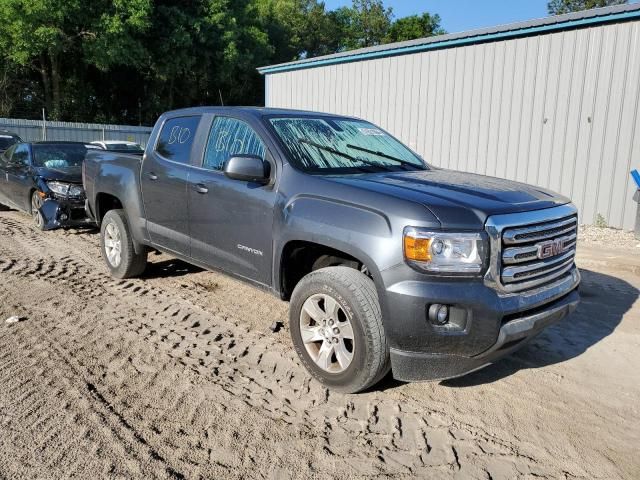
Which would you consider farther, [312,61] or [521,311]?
[312,61]

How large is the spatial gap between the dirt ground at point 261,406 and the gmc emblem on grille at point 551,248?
92 cm

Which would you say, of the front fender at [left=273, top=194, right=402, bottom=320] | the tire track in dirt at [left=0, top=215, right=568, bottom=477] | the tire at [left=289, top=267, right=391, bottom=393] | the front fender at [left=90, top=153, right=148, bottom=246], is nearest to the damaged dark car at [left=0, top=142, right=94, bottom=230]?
the front fender at [left=90, top=153, right=148, bottom=246]

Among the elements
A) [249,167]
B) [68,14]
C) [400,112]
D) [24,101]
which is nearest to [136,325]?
[249,167]

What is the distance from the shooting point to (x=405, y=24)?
45.4 metres

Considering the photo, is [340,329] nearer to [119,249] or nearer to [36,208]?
[119,249]

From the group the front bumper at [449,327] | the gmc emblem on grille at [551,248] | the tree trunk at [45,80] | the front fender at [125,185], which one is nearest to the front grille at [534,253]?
the gmc emblem on grille at [551,248]

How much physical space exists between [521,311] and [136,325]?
3.11 metres

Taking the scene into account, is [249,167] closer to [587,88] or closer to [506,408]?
[506,408]

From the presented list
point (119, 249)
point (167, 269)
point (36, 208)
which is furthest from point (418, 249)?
point (36, 208)

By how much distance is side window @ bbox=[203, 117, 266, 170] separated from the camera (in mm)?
4195

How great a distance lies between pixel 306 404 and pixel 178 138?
286 centimetres

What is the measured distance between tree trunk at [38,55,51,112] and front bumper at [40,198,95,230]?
25111 millimetres

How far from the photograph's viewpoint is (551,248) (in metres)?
3.41

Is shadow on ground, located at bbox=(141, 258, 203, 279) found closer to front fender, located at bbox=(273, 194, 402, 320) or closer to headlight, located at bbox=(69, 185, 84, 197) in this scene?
headlight, located at bbox=(69, 185, 84, 197)
